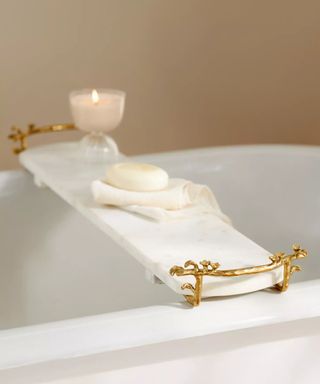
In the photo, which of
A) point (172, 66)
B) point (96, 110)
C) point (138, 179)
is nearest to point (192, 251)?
point (138, 179)

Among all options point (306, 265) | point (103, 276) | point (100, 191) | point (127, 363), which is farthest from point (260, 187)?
point (127, 363)

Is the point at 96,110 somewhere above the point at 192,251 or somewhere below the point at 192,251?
above

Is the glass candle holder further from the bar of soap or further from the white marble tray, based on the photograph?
the bar of soap

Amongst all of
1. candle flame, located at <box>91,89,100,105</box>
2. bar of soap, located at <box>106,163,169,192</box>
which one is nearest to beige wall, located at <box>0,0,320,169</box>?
candle flame, located at <box>91,89,100,105</box>

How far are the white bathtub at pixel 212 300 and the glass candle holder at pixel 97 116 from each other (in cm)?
17

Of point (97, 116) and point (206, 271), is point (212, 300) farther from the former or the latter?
point (97, 116)

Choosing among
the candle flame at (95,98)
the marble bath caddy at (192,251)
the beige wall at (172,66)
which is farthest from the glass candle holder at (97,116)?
the beige wall at (172,66)

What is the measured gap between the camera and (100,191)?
201cm

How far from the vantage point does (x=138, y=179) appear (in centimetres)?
203

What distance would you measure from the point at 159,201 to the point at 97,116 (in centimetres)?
44

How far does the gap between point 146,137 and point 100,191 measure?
5.14 ft

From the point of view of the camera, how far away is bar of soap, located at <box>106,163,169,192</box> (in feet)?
6.66

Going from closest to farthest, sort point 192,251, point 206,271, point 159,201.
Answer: point 206,271 < point 192,251 < point 159,201

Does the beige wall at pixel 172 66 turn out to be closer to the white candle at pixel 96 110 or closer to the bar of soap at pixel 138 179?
the white candle at pixel 96 110
